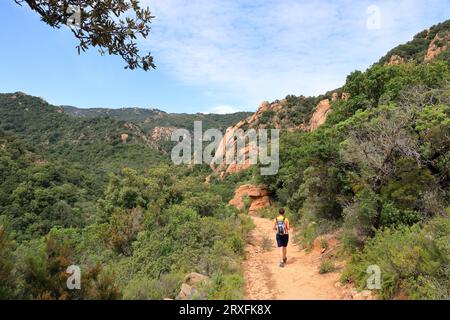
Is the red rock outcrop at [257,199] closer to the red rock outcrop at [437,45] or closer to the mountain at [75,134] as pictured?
the red rock outcrop at [437,45]

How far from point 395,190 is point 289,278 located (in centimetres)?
315

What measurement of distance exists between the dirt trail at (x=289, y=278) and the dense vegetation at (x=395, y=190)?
1.92 feet

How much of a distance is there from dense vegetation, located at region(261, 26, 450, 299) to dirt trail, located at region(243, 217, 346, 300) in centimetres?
59

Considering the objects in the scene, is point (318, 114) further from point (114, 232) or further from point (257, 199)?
point (114, 232)

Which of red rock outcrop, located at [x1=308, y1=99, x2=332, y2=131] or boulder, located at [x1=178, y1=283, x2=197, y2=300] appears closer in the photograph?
boulder, located at [x1=178, y1=283, x2=197, y2=300]

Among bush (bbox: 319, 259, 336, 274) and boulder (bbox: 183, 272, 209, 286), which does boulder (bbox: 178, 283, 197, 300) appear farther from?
bush (bbox: 319, 259, 336, 274)

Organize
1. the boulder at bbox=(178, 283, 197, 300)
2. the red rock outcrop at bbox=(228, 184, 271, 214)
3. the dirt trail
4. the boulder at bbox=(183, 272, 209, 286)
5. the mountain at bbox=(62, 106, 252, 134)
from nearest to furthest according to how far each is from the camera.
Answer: the boulder at bbox=(178, 283, 197, 300), the dirt trail, the boulder at bbox=(183, 272, 209, 286), the red rock outcrop at bbox=(228, 184, 271, 214), the mountain at bbox=(62, 106, 252, 134)

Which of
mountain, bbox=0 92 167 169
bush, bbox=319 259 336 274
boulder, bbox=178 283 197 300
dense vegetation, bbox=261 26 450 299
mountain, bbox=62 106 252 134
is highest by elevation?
mountain, bbox=62 106 252 134

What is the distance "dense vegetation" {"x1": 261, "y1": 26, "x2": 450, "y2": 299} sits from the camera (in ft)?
18.2

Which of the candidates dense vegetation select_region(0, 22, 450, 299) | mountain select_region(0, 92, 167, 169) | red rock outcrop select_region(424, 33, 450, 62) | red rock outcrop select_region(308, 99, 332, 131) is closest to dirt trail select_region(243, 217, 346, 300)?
dense vegetation select_region(0, 22, 450, 299)

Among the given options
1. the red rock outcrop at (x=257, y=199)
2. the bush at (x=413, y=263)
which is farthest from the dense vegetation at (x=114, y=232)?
the red rock outcrop at (x=257, y=199)

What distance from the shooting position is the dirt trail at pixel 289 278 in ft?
22.2

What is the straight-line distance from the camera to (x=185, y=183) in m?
16.0

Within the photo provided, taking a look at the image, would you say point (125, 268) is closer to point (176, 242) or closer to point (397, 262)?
point (176, 242)
